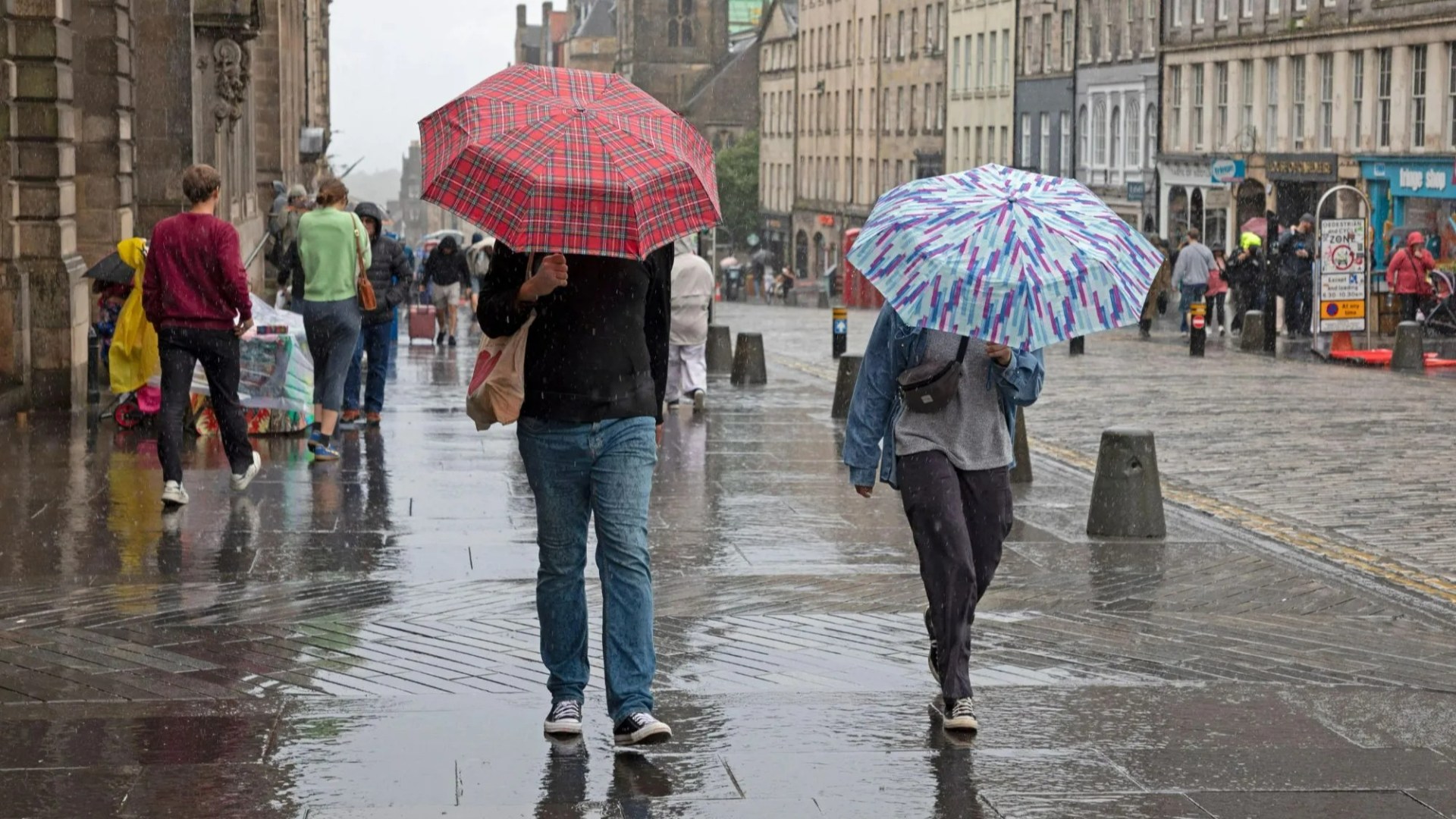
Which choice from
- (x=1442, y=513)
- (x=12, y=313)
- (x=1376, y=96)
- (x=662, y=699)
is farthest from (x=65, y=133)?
(x=1376, y=96)

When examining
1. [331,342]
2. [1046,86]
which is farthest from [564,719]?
[1046,86]

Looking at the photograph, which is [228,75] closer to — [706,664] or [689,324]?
[689,324]

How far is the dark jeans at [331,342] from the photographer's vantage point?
1382cm

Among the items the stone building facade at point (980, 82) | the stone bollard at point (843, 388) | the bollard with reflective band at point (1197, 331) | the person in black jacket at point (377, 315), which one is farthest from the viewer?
the stone building facade at point (980, 82)

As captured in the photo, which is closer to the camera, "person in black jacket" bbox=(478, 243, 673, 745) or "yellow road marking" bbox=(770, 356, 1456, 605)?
"person in black jacket" bbox=(478, 243, 673, 745)

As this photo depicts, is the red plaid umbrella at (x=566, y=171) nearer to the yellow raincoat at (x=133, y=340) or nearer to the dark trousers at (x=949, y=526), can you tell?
the dark trousers at (x=949, y=526)

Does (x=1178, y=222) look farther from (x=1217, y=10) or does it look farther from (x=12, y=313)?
(x=12, y=313)

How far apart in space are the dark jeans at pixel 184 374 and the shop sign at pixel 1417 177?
119 ft

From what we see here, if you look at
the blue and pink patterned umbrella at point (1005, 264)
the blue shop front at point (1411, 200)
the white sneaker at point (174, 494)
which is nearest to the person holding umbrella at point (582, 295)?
the blue and pink patterned umbrella at point (1005, 264)

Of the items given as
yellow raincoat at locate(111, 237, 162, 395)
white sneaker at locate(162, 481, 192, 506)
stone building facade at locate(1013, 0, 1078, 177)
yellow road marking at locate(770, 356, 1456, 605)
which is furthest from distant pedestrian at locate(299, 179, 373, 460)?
stone building facade at locate(1013, 0, 1078, 177)

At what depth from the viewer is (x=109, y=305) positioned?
635 inches

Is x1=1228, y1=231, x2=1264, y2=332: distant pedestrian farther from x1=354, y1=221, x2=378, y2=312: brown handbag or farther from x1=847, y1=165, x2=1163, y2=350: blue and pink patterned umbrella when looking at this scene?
x1=847, y1=165, x2=1163, y2=350: blue and pink patterned umbrella

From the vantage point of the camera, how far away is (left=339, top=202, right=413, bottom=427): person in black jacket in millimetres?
15492

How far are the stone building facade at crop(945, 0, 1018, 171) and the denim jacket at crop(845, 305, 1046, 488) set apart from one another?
7280 centimetres
